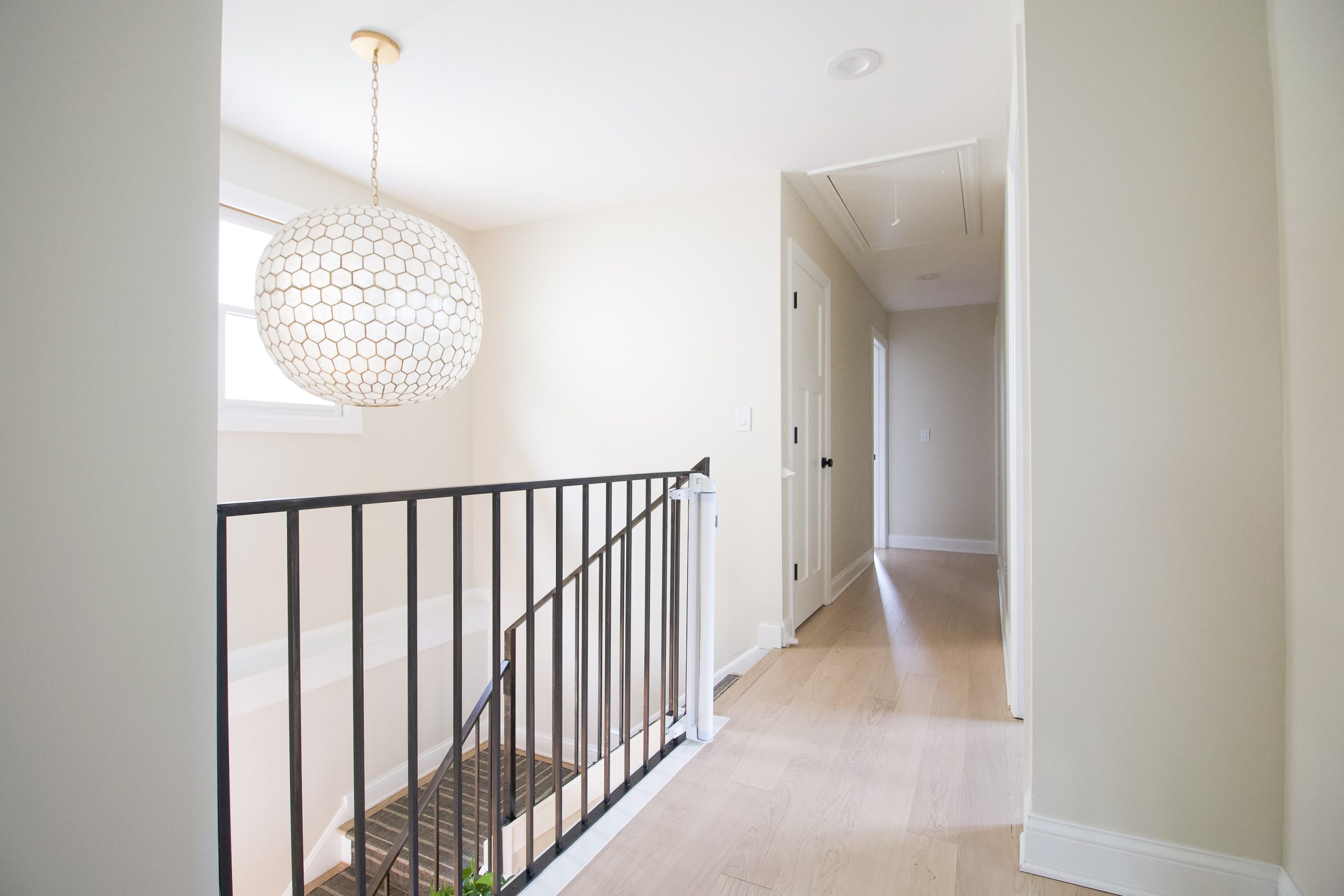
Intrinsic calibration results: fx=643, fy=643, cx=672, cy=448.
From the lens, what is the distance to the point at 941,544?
20.1ft

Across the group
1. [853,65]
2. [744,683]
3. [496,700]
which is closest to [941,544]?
[744,683]

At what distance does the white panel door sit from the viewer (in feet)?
11.0

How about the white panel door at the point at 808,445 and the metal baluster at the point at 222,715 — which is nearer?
the metal baluster at the point at 222,715

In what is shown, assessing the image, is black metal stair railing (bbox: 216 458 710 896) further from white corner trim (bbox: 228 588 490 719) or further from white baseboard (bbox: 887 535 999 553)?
white baseboard (bbox: 887 535 999 553)

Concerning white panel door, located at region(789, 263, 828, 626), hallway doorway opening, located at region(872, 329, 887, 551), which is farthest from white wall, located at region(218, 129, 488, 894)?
hallway doorway opening, located at region(872, 329, 887, 551)

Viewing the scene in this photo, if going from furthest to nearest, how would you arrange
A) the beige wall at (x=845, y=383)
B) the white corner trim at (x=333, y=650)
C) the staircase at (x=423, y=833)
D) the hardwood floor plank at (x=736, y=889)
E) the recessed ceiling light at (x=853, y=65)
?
the beige wall at (x=845, y=383)
the staircase at (x=423, y=833)
the white corner trim at (x=333, y=650)
the recessed ceiling light at (x=853, y=65)
the hardwood floor plank at (x=736, y=889)

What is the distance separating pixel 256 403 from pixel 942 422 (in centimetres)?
549

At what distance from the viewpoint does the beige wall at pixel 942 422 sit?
5957mm

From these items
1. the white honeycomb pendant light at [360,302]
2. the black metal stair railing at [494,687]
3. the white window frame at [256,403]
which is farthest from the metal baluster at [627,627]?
the white window frame at [256,403]

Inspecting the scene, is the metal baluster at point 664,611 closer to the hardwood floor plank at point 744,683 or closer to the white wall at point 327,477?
the hardwood floor plank at point 744,683

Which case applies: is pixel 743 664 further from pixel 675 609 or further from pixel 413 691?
pixel 413 691

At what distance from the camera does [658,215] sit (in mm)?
3432

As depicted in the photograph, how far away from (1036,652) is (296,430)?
3.06 metres

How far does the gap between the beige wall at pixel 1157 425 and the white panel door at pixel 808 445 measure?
1.83 metres
